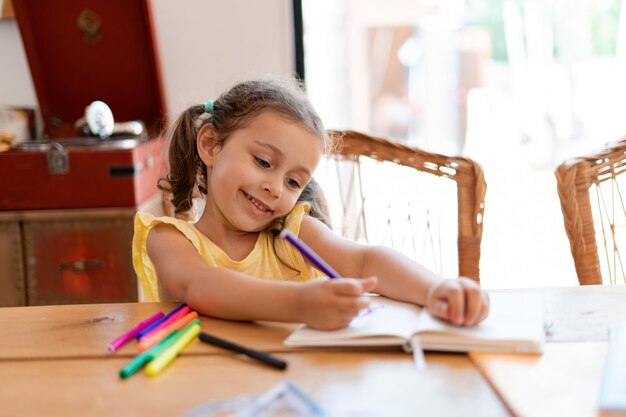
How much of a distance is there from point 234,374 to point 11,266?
4.89ft

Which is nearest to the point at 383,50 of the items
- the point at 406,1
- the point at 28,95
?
the point at 406,1

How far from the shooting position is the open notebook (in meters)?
0.85

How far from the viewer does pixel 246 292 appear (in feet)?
3.25

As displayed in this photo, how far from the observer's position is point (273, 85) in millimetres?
1304

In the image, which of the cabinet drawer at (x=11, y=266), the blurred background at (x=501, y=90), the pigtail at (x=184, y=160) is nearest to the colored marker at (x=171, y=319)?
the pigtail at (x=184, y=160)

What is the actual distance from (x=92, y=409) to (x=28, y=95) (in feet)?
6.42

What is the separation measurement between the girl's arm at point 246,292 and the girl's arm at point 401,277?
3.6 inches

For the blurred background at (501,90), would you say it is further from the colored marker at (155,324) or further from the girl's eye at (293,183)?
the colored marker at (155,324)

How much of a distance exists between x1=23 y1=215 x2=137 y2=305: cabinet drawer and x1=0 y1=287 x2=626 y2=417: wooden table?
3.62 feet

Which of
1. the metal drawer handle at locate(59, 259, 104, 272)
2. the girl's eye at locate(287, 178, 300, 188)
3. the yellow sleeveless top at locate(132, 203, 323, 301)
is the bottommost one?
the metal drawer handle at locate(59, 259, 104, 272)

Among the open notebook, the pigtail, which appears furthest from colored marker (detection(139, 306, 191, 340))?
the pigtail

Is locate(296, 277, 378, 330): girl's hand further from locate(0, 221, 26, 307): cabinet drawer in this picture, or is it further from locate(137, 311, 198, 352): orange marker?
locate(0, 221, 26, 307): cabinet drawer

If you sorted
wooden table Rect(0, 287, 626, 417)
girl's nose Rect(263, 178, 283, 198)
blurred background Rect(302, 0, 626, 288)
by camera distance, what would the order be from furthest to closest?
1. blurred background Rect(302, 0, 626, 288)
2. girl's nose Rect(263, 178, 283, 198)
3. wooden table Rect(0, 287, 626, 417)

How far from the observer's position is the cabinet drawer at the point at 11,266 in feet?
6.98
